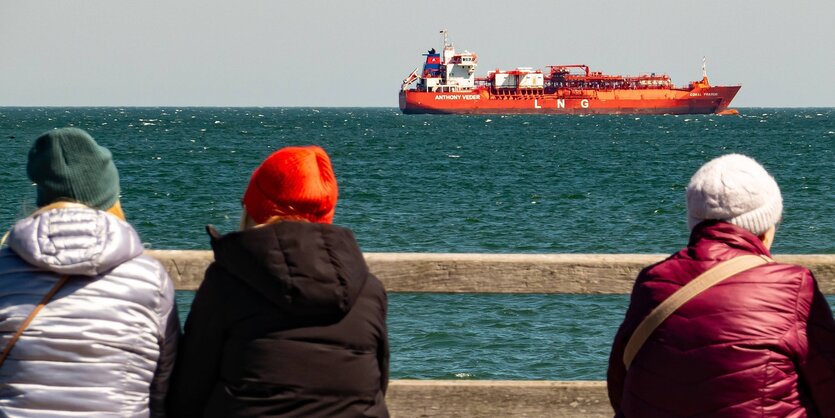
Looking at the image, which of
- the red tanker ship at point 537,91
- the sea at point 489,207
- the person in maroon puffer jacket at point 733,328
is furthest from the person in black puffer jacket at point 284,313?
the red tanker ship at point 537,91

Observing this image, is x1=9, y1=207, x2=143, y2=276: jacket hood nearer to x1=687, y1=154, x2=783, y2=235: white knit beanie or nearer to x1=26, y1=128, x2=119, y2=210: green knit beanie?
x1=26, y1=128, x2=119, y2=210: green knit beanie

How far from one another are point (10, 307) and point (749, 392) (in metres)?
1.66

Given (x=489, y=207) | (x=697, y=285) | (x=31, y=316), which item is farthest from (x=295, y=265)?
(x=489, y=207)

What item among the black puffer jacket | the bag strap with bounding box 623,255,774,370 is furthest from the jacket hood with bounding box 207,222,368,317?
the bag strap with bounding box 623,255,774,370

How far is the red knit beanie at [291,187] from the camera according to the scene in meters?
2.57

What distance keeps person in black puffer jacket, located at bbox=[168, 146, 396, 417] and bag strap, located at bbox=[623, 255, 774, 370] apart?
0.65m

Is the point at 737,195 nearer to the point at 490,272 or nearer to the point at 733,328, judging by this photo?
the point at 733,328

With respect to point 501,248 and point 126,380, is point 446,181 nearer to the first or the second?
point 501,248

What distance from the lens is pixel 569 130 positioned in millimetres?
86625

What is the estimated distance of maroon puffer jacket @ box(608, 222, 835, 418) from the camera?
Answer: 2457 millimetres

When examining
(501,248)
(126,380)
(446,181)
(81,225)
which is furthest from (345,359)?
(446,181)

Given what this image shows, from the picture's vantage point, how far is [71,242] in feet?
7.97

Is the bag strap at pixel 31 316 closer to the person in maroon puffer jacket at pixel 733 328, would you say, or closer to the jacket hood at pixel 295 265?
the jacket hood at pixel 295 265

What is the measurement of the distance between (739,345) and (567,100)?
111 metres
